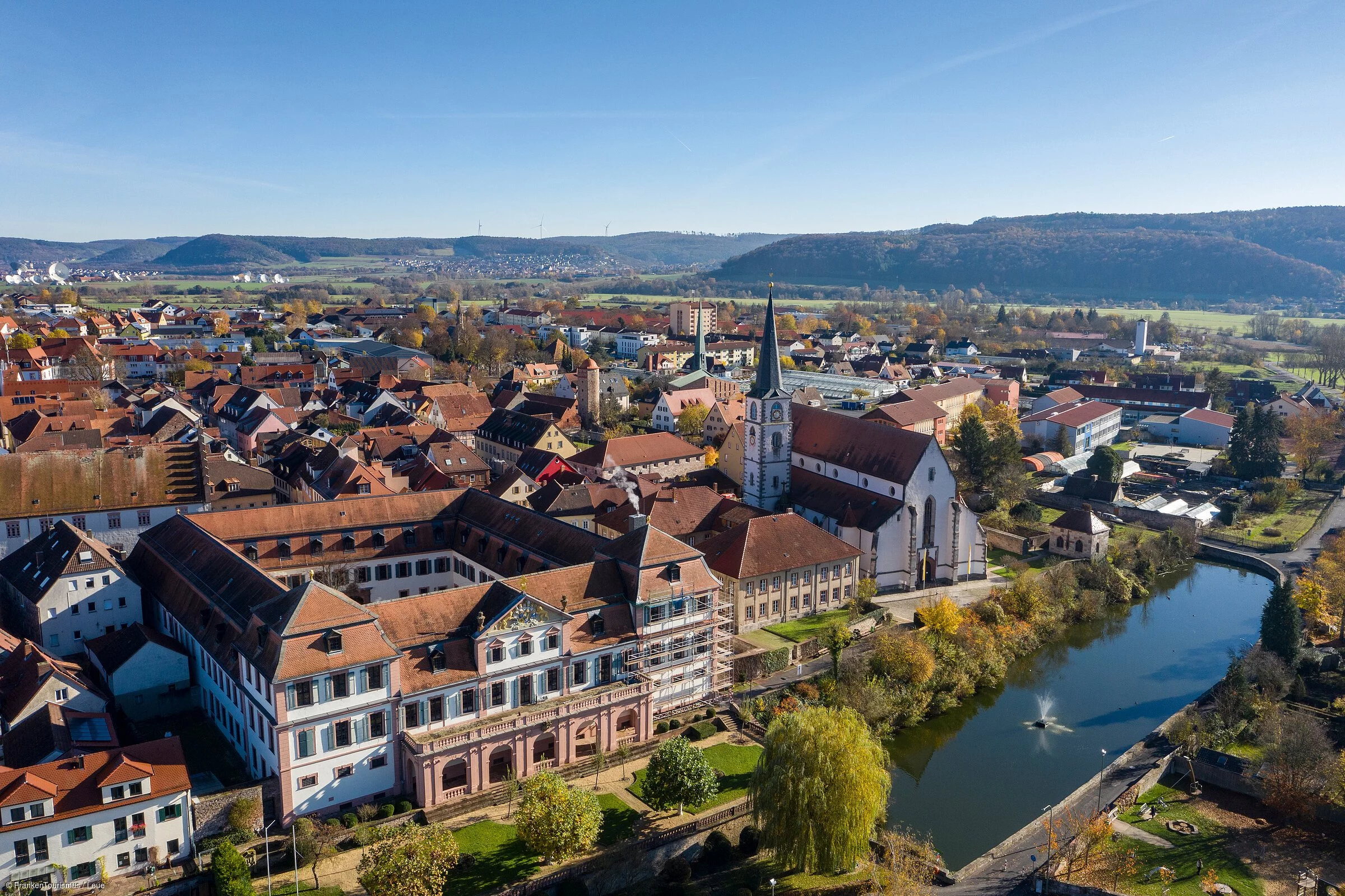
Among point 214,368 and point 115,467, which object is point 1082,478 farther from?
point 214,368

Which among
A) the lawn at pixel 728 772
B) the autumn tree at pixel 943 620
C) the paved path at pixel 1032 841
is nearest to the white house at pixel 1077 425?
the autumn tree at pixel 943 620

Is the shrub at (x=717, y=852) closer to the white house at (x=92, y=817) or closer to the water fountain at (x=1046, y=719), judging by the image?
the white house at (x=92, y=817)

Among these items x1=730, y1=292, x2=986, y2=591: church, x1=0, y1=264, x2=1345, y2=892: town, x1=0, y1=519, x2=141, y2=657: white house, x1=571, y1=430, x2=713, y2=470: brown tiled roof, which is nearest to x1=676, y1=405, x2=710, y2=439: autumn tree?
x1=0, y1=264, x2=1345, y2=892: town

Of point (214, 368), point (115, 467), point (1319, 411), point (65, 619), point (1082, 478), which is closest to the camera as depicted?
point (65, 619)

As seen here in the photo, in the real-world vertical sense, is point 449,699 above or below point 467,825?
above

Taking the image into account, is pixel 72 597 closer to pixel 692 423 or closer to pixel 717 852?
pixel 717 852

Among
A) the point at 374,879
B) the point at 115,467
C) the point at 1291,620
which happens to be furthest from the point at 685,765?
the point at 115,467

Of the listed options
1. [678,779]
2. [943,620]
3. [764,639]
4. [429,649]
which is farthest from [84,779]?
[943,620]
